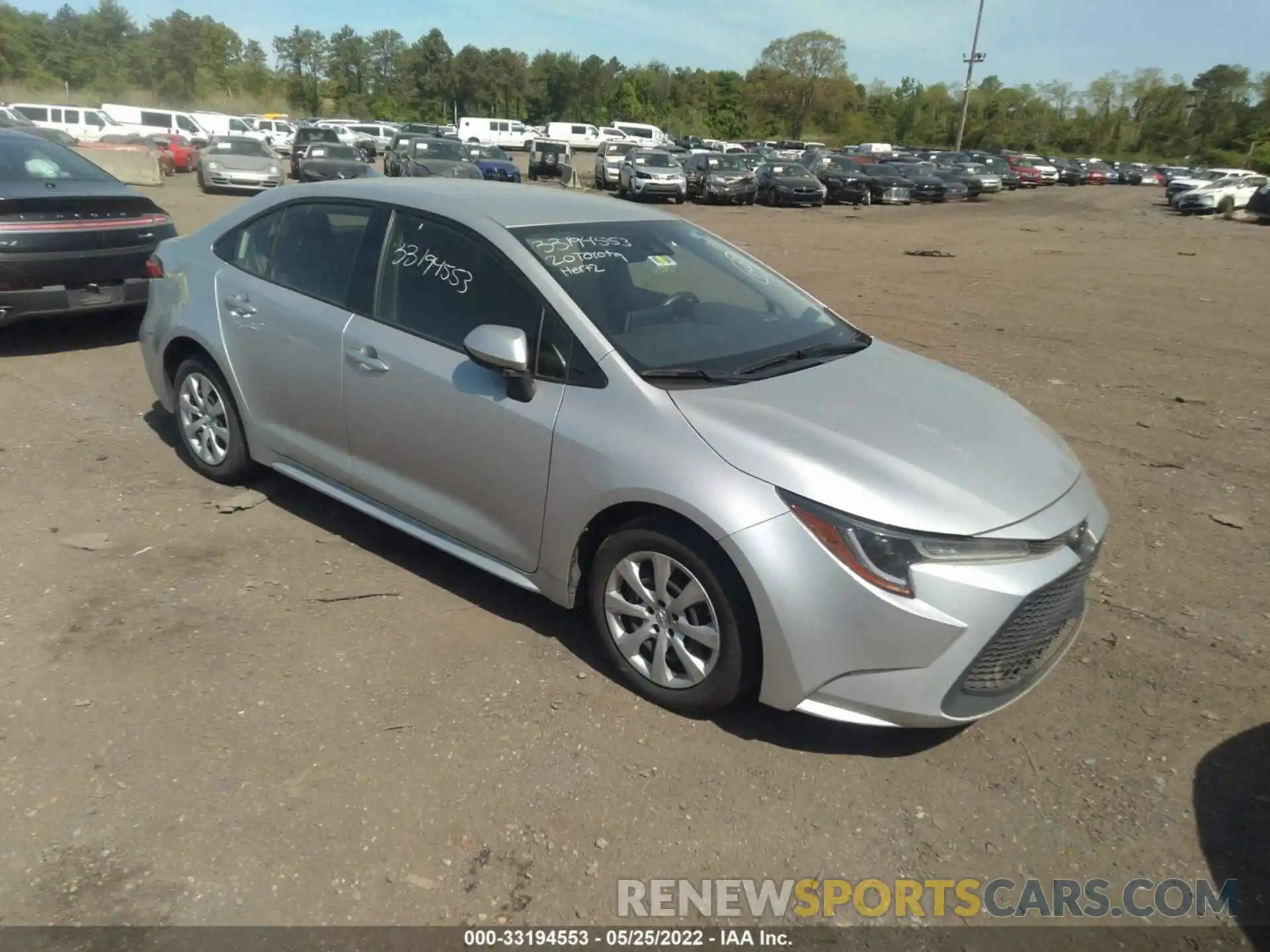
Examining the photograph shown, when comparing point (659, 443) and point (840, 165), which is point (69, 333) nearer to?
point (659, 443)

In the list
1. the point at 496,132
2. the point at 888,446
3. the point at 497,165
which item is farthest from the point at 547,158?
the point at 888,446

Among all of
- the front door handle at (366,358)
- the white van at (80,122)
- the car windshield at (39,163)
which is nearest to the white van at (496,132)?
the white van at (80,122)

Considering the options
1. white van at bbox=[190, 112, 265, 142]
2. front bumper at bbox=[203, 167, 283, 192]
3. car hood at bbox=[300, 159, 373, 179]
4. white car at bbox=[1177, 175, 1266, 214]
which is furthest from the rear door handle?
white van at bbox=[190, 112, 265, 142]

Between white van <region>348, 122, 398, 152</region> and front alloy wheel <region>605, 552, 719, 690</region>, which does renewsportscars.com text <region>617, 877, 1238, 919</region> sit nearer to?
front alloy wheel <region>605, 552, 719, 690</region>

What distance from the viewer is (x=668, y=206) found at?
2872 cm

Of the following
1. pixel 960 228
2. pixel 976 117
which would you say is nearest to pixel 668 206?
pixel 960 228

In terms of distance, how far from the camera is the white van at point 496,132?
59531 millimetres

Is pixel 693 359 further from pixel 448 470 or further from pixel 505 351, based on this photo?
pixel 448 470

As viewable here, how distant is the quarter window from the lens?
165 inches

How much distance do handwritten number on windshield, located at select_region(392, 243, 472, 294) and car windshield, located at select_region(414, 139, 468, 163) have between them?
75.0 ft

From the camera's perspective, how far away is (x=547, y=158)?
35.2 meters

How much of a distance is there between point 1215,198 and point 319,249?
3804 cm

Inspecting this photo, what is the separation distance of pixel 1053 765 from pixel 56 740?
11.0ft

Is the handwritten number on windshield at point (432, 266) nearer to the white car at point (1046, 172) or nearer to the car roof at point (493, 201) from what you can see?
the car roof at point (493, 201)
